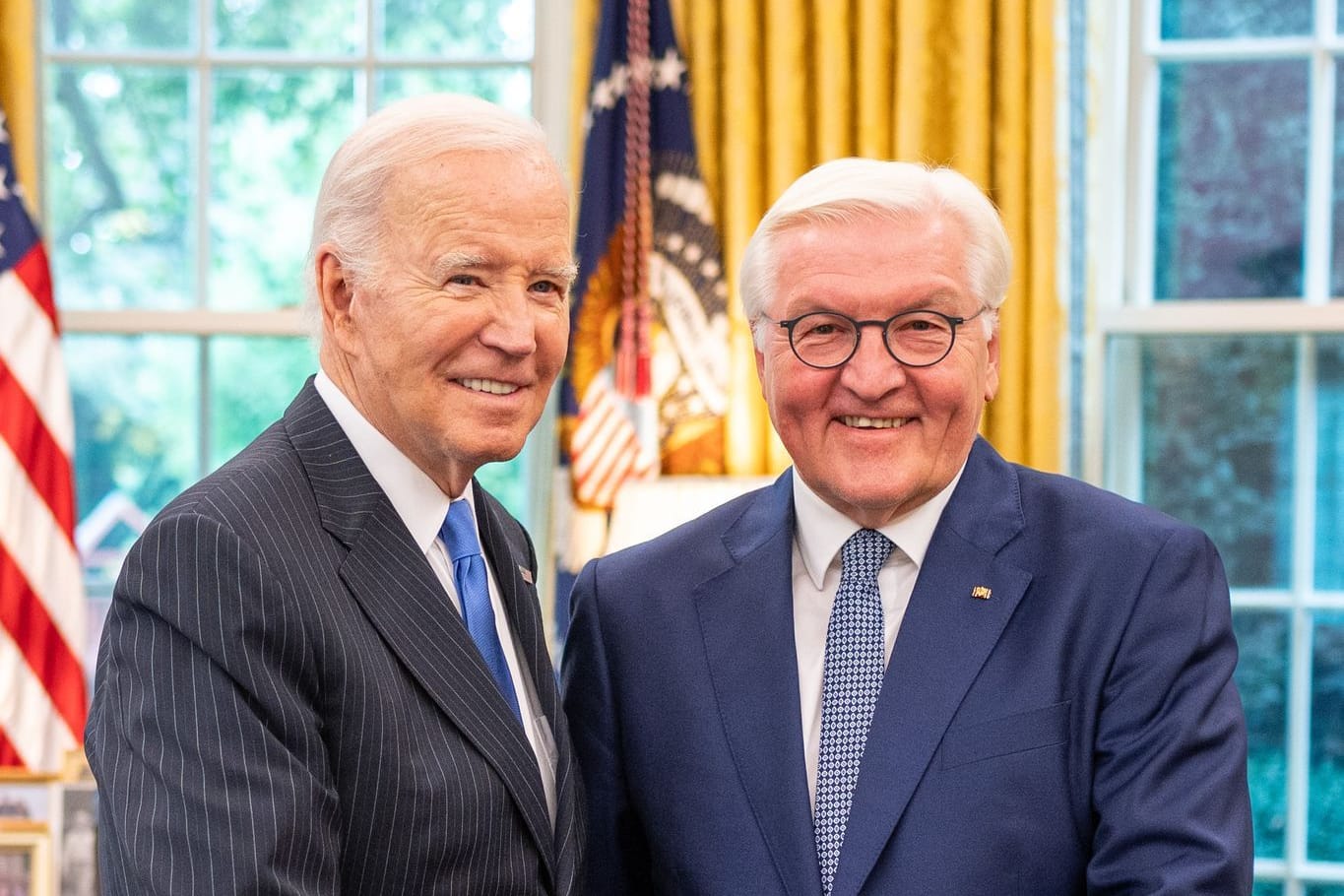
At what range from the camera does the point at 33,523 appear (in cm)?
315

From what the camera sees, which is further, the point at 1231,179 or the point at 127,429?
the point at 127,429

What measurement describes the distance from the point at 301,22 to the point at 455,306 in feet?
7.53

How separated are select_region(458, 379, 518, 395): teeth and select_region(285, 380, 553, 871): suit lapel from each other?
0.44ft

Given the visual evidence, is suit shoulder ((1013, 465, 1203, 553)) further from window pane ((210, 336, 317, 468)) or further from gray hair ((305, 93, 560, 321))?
window pane ((210, 336, 317, 468))

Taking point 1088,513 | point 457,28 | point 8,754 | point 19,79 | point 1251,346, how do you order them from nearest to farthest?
point 1088,513, point 8,754, point 19,79, point 1251,346, point 457,28

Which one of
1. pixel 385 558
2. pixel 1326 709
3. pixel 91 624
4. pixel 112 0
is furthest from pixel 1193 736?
pixel 112 0

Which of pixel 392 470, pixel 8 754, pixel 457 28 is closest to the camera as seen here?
pixel 392 470

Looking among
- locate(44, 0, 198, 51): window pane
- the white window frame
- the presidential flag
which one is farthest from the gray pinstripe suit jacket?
locate(44, 0, 198, 51): window pane

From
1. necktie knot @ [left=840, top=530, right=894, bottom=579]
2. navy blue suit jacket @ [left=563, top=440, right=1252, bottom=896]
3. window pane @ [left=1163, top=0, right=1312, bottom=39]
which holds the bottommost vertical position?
navy blue suit jacket @ [left=563, top=440, right=1252, bottom=896]

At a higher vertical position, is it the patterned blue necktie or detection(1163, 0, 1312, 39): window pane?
detection(1163, 0, 1312, 39): window pane

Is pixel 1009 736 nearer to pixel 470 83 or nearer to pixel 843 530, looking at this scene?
pixel 843 530

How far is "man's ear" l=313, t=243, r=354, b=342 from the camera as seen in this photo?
57.2 inches

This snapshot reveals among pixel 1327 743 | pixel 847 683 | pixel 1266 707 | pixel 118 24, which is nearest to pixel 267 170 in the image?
pixel 118 24

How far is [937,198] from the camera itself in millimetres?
1612
